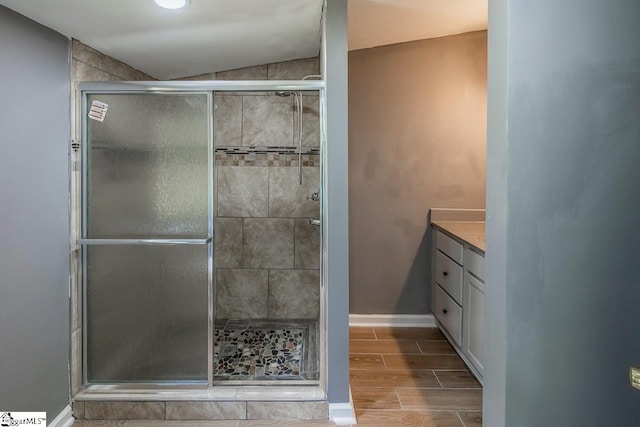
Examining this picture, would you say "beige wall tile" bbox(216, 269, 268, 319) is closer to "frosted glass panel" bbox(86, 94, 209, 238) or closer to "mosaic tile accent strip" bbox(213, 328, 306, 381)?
"mosaic tile accent strip" bbox(213, 328, 306, 381)

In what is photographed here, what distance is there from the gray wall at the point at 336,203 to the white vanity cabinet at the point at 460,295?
0.85 meters

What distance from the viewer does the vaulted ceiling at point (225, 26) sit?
191 cm

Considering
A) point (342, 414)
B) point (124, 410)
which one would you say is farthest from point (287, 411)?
point (124, 410)

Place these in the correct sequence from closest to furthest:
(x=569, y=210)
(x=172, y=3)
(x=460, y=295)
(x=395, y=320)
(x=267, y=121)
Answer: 1. (x=569, y=210)
2. (x=172, y=3)
3. (x=460, y=295)
4. (x=267, y=121)
5. (x=395, y=320)

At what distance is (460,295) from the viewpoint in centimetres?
288

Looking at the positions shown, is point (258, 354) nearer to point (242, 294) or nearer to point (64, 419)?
point (242, 294)

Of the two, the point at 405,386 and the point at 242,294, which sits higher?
the point at 242,294

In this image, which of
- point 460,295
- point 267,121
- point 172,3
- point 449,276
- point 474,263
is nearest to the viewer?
point 172,3

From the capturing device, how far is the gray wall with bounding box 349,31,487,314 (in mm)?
3551

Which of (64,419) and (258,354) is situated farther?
(258,354)

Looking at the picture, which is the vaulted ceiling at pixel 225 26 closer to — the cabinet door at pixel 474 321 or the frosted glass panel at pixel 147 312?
the frosted glass panel at pixel 147 312

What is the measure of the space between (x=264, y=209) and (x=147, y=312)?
60.2 inches

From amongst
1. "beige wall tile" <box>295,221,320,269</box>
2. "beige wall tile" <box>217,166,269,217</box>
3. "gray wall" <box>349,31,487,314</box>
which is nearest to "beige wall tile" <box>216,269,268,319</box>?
"beige wall tile" <box>295,221,320,269</box>

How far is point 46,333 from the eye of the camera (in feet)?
6.59
